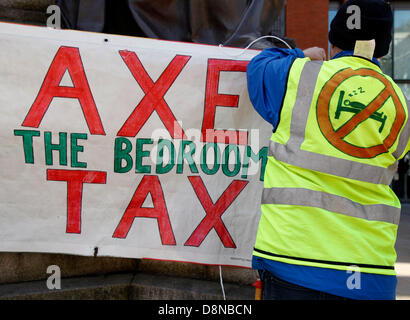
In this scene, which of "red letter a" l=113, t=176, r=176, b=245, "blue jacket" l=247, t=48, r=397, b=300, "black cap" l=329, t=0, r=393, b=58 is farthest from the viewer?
"red letter a" l=113, t=176, r=176, b=245

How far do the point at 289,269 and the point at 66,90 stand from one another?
5.85 ft

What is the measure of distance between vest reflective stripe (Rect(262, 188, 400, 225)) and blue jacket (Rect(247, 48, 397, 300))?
24cm

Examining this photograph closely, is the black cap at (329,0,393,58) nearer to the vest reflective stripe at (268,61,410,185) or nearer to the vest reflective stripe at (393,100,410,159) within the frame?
the vest reflective stripe at (268,61,410,185)

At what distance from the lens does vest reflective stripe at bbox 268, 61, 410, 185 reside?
1585mm

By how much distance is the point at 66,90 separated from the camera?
8.23 feet

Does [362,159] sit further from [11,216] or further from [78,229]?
[11,216]

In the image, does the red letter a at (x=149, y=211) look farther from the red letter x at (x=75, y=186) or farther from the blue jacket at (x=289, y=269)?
the blue jacket at (x=289, y=269)

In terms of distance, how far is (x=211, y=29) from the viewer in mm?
3068

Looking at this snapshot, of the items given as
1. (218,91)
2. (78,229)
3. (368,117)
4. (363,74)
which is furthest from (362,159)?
(78,229)

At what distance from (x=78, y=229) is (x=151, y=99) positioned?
38.5 inches

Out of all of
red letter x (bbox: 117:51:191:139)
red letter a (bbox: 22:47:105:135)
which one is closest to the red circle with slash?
red letter x (bbox: 117:51:191:139)

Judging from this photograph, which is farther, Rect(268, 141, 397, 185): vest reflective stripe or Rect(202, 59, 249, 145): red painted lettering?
Rect(202, 59, 249, 145): red painted lettering

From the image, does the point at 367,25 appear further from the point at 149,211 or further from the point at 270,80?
the point at 149,211

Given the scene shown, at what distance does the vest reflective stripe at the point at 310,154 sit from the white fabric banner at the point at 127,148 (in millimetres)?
974
